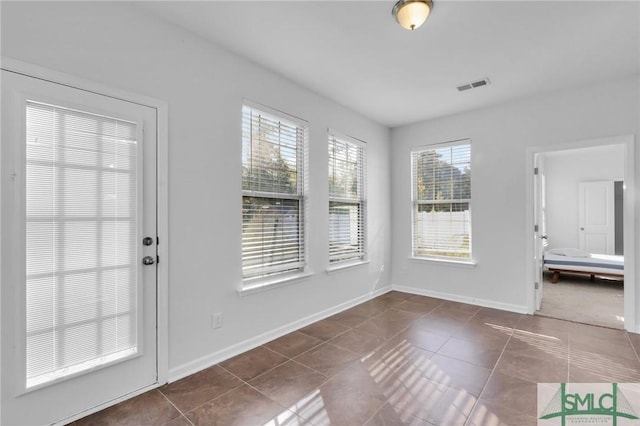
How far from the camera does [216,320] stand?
2.58 meters

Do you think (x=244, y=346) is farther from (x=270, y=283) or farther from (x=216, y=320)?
(x=270, y=283)

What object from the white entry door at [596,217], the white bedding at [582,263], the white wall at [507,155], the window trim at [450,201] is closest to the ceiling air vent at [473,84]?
the white wall at [507,155]

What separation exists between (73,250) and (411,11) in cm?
272

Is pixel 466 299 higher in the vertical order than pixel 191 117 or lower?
lower

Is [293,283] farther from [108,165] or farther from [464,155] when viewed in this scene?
[464,155]

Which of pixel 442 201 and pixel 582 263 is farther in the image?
pixel 582 263

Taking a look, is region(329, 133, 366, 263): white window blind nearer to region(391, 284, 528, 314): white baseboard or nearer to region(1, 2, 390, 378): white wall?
region(1, 2, 390, 378): white wall

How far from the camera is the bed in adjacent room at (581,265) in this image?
4.98 m

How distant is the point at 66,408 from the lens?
5.96ft

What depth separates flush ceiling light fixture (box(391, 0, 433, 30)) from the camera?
2.02 meters

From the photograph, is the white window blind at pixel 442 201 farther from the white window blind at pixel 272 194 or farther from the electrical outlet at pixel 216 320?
the electrical outlet at pixel 216 320

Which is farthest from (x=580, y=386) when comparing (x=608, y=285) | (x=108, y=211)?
(x=608, y=285)

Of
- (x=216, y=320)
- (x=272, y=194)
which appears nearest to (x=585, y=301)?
(x=272, y=194)

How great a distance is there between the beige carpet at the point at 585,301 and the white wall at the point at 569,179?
1767 mm
